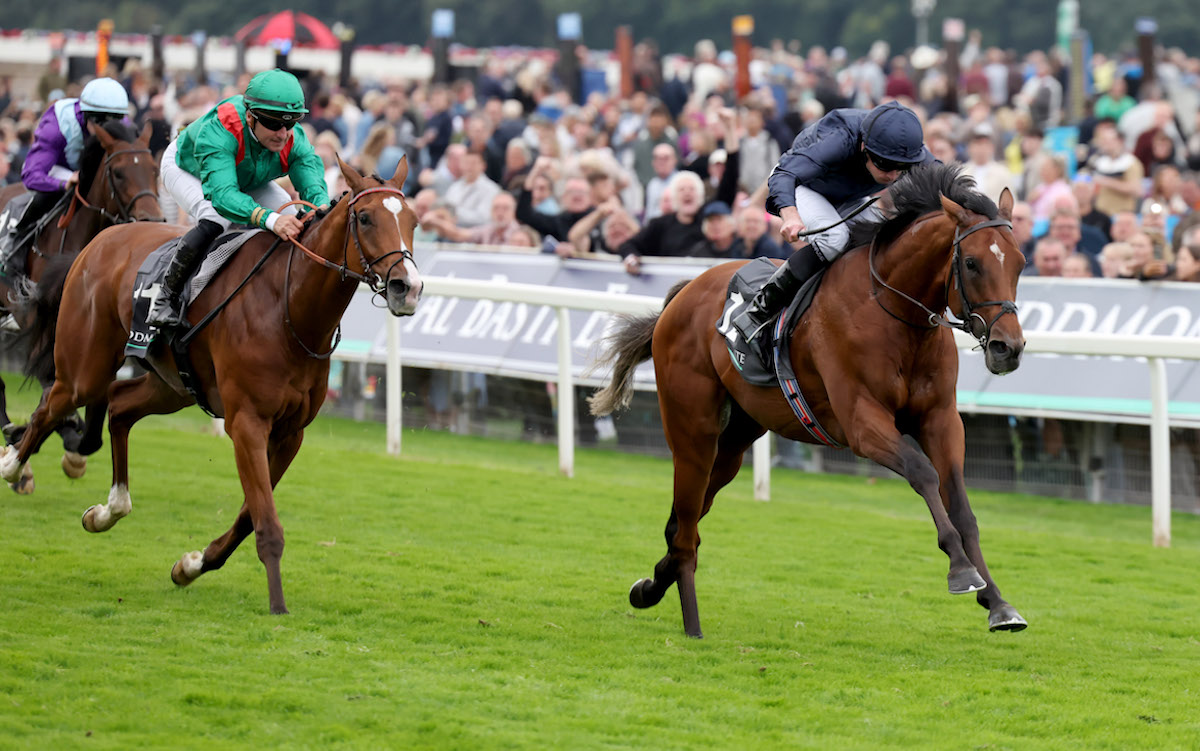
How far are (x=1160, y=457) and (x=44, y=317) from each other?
583 cm

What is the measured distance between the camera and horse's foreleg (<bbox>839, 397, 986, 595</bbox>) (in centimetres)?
512

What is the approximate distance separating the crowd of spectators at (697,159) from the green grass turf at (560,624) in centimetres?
201

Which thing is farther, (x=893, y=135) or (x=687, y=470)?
(x=687, y=470)

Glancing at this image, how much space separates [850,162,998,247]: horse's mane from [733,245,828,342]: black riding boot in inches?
10.1

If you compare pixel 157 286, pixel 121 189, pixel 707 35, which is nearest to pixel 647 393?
pixel 121 189

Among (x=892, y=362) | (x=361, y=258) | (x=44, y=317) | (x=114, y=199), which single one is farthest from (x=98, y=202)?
(x=892, y=362)

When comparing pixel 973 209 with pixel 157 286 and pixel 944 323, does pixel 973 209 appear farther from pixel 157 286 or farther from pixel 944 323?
pixel 157 286

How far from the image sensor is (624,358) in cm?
708

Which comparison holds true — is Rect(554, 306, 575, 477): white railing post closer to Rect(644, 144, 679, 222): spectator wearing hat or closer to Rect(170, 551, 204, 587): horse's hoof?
Rect(644, 144, 679, 222): spectator wearing hat

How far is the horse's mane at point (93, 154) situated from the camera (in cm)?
872

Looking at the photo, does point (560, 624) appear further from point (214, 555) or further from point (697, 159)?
point (697, 159)

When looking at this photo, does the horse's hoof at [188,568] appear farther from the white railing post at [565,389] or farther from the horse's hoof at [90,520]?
the white railing post at [565,389]

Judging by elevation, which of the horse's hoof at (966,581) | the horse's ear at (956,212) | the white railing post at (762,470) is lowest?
the white railing post at (762,470)

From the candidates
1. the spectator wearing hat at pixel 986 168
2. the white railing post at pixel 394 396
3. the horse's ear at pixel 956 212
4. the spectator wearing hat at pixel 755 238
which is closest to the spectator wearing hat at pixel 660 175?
the spectator wearing hat at pixel 755 238
